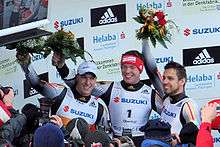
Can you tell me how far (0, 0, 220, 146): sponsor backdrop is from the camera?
656 cm

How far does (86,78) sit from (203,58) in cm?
133

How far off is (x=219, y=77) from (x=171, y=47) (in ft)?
1.90

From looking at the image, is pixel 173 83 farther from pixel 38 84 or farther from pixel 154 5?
pixel 38 84

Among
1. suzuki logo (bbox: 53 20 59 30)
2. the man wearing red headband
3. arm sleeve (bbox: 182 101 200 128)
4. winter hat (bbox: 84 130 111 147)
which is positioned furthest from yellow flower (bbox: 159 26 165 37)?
winter hat (bbox: 84 130 111 147)

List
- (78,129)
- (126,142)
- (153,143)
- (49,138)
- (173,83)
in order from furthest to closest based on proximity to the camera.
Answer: (173,83) < (126,142) < (78,129) < (153,143) < (49,138)

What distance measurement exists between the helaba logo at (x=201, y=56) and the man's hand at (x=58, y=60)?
1296mm

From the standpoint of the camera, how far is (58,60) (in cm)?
616

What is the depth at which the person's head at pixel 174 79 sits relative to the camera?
586 centimetres

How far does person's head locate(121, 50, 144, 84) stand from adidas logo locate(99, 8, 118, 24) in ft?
2.10

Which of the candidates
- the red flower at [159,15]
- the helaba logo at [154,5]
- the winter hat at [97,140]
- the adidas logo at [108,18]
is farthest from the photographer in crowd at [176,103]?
the winter hat at [97,140]

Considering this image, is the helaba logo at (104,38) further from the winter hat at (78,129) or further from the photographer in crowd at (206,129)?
the photographer in crowd at (206,129)

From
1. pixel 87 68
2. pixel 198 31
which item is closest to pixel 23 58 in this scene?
pixel 87 68

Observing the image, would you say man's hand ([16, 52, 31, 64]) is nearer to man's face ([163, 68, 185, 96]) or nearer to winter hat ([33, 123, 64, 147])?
man's face ([163, 68, 185, 96])

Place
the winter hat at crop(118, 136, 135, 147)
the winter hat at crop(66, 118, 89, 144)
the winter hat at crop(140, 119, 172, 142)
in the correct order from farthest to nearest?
the winter hat at crop(118, 136, 135, 147)
the winter hat at crop(66, 118, 89, 144)
the winter hat at crop(140, 119, 172, 142)
